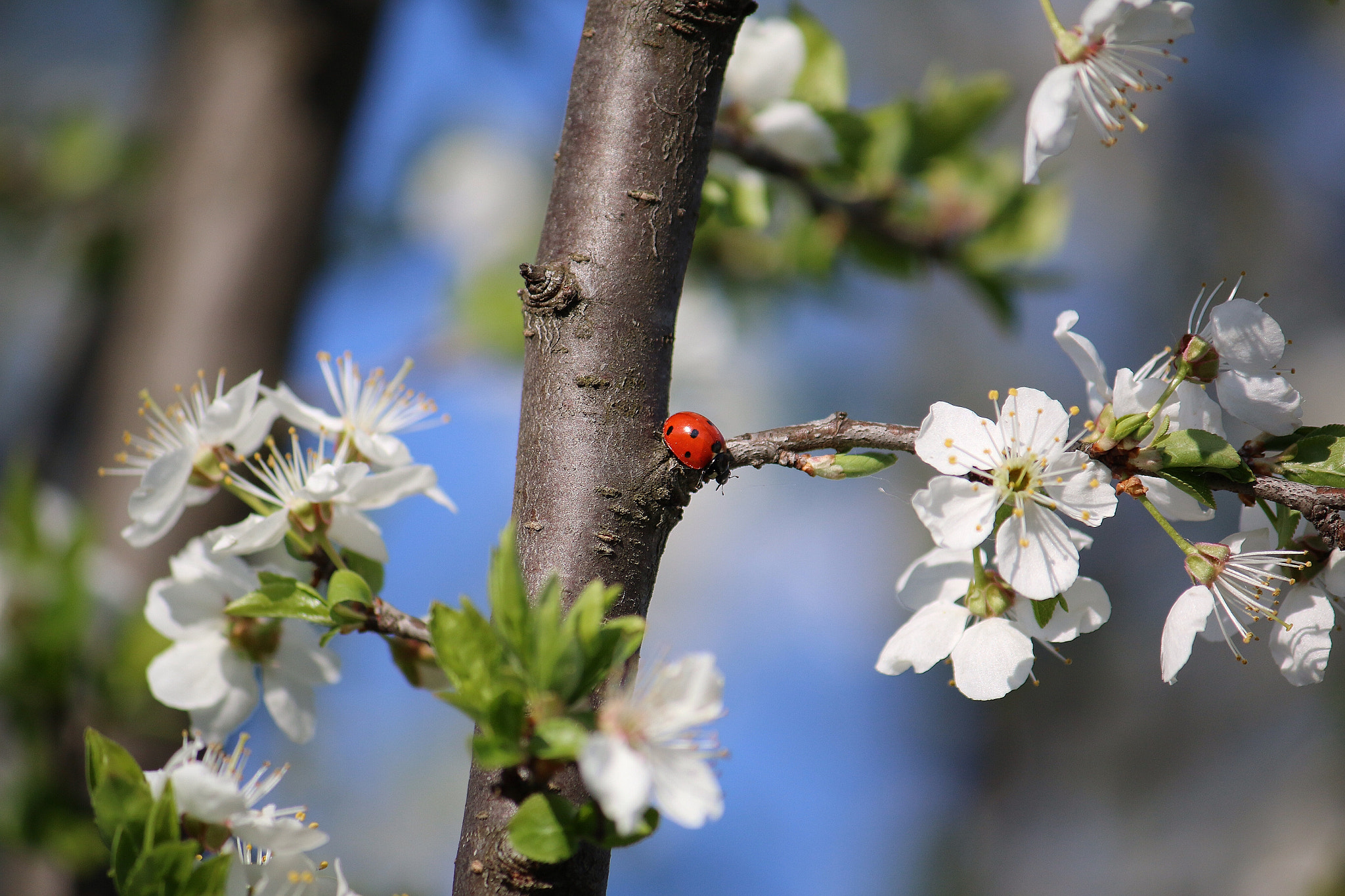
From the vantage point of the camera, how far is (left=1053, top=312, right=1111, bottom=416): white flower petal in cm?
66

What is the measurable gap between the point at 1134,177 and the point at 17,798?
242 inches

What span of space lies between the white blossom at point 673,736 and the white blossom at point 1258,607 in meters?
0.34

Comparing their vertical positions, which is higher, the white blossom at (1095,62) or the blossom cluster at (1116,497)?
the white blossom at (1095,62)

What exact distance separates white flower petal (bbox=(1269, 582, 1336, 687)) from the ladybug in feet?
1.40

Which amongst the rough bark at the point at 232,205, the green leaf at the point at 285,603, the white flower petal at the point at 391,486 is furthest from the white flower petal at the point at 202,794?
the rough bark at the point at 232,205

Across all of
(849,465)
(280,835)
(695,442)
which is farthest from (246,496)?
(849,465)

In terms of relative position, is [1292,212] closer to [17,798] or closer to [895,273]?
[895,273]

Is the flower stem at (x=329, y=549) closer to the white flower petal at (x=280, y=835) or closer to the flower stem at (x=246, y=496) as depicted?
the flower stem at (x=246, y=496)

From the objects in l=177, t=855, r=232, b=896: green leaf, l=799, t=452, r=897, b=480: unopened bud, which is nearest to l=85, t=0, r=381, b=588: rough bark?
l=177, t=855, r=232, b=896: green leaf

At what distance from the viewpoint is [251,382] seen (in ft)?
2.46

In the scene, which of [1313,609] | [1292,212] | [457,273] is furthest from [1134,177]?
[1313,609]

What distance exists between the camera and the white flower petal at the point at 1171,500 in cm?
68

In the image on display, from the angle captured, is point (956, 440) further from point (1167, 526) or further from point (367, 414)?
point (367, 414)

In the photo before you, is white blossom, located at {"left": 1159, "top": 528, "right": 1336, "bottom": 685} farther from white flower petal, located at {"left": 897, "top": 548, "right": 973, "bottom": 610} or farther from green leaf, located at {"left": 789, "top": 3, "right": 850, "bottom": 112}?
green leaf, located at {"left": 789, "top": 3, "right": 850, "bottom": 112}
